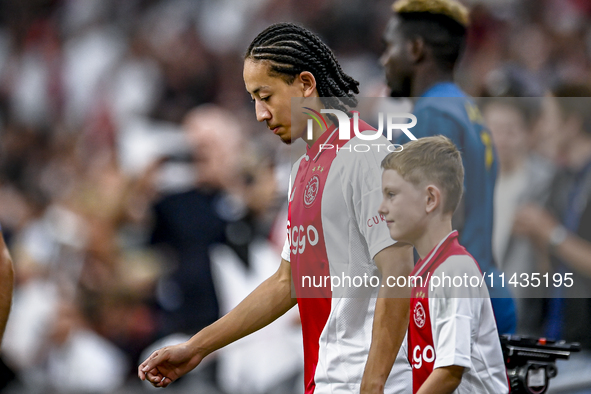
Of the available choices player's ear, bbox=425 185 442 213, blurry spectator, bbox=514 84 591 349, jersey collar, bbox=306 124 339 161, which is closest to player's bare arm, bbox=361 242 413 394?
player's ear, bbox=425 185 442 213

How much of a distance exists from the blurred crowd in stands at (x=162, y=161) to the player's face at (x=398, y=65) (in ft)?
1.45

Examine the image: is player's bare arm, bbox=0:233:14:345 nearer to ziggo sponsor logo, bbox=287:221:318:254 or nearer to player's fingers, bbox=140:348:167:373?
player's fingers, bbox=140:348:167:373

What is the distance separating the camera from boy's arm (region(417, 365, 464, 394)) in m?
2.12

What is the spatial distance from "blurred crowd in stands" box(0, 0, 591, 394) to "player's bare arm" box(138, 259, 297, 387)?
106 cm

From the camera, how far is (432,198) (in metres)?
2.24

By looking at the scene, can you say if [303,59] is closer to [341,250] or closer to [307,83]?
[307,83]

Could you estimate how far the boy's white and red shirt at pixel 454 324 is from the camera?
7.04 feet

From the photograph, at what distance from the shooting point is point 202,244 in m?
5.66

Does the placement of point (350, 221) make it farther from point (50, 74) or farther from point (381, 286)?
point (50, 74)

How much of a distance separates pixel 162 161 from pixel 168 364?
156 inches

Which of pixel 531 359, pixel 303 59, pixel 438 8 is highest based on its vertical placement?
pixel 438 8

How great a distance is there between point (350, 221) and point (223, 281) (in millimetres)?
3283

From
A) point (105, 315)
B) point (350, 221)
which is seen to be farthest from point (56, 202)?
point (350, 221)
